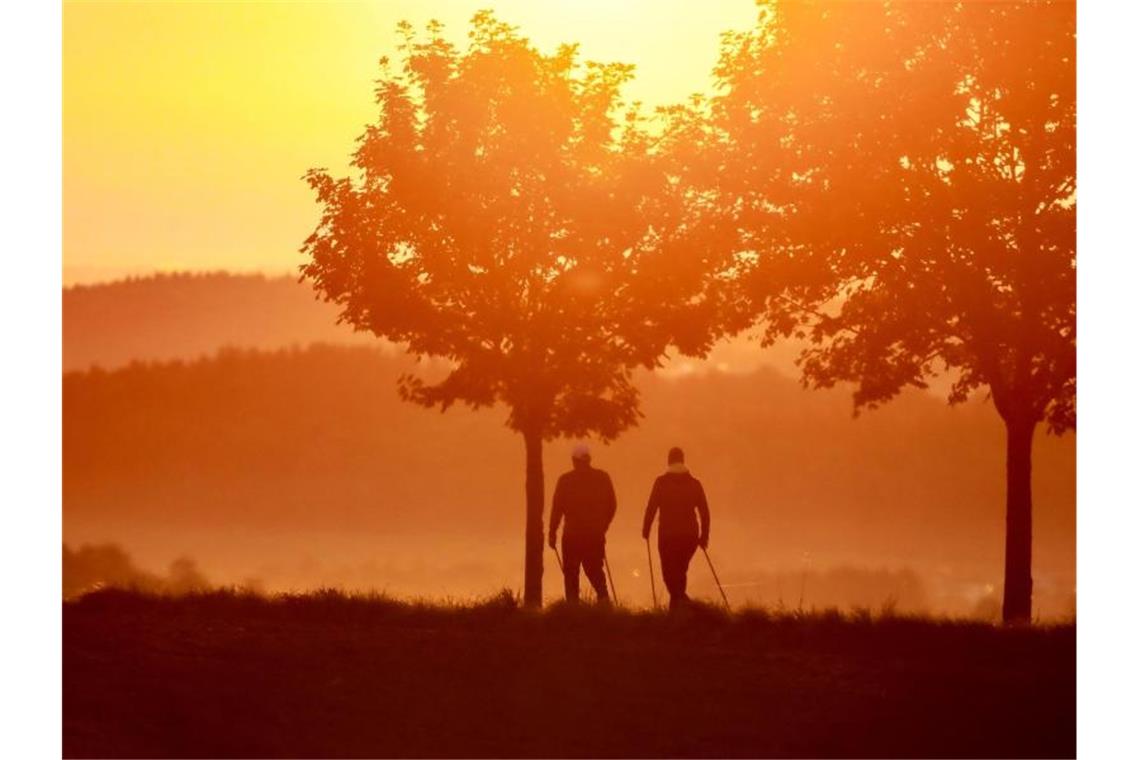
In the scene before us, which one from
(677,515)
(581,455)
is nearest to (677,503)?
(677,515)

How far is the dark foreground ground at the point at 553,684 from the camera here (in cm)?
1332

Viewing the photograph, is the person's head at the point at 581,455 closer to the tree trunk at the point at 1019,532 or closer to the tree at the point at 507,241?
the tree at the point at 507,241

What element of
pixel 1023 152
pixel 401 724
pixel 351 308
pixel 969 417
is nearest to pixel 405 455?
pixel 969 417

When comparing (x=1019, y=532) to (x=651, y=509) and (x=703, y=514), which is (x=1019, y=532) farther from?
(x=651, y=509)

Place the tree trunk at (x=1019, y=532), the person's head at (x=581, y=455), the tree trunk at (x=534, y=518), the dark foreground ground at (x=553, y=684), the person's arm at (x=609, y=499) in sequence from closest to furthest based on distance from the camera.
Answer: the dark foreground ground at (x=553, y=684)
the person's head at (x=581, y=455)
the person's arm at (x=609, y=499)
the tree trunk at (x=1019, y=532)
the tree trunk at (x=534, y=518)

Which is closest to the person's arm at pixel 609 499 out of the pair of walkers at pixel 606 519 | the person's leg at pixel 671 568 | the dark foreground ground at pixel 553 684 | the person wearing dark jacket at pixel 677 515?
the pair of walkers at pixel 606 519

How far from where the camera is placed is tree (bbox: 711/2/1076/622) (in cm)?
2028

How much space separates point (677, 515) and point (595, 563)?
1.48 m

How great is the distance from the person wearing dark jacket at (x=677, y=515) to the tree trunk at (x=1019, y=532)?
4328 mm

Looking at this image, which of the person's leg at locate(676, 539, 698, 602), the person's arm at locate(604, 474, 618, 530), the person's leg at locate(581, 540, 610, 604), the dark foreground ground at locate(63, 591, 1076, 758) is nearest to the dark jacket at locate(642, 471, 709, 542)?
the person's leg at locate(676, 539, 698, 602)

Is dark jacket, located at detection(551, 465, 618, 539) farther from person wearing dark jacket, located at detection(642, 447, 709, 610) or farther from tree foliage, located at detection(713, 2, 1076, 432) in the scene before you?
tree foliage, located at detection(713, 2, 1076, 432)
